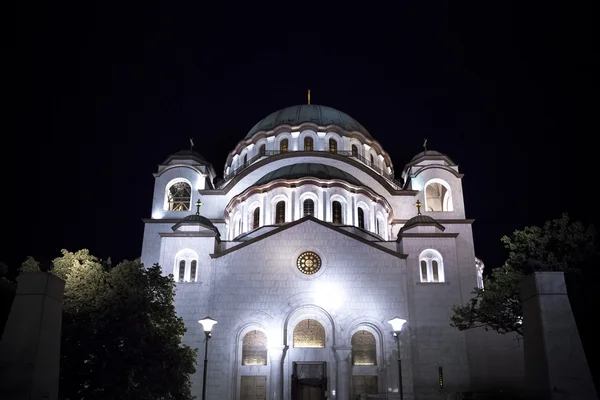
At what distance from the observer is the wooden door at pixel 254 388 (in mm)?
24078

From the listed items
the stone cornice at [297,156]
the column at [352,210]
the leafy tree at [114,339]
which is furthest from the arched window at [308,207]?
the leafy tree at [114,339]

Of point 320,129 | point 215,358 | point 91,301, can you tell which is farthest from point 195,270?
point 320,129

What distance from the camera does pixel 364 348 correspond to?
25.1 metres

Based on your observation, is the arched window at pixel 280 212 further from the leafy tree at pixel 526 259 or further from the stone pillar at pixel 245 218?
the leafy tree at pixel 526 259

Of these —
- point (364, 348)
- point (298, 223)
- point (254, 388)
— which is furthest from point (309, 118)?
point (254, 388)

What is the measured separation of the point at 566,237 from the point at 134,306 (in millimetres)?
16223

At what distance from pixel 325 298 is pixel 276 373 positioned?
4253mm

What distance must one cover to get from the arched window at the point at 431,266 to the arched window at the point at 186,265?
11915 mm

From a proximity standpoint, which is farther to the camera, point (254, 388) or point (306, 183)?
A: point (306, 183)

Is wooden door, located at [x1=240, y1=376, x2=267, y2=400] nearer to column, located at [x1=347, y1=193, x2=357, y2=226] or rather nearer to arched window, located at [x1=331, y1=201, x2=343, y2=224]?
arched window, located at [x1=331, y1=201, x2=343, y2=224]

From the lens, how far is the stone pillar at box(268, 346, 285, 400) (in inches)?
927

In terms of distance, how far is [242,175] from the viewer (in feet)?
117

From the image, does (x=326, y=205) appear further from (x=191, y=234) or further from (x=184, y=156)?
(x=184, y=156)

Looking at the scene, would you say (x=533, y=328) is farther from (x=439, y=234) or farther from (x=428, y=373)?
(x=439, y=234)
